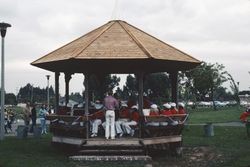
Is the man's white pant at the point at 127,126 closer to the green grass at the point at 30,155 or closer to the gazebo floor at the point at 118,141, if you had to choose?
the gazebo floor at the point at 118,141

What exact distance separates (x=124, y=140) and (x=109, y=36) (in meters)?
4.59

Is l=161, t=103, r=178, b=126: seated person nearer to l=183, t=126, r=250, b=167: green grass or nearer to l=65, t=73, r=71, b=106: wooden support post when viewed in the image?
l=183, t=126, r=250, b=167: green grass

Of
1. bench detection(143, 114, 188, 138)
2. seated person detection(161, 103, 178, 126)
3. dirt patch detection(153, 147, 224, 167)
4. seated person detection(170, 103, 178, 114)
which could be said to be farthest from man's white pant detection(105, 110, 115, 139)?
seated person detection(170, 103, 178, 114)

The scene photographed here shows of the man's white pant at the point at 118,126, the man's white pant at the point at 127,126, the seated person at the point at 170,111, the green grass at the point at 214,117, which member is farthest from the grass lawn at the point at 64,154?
the green grass at the point at 214,117

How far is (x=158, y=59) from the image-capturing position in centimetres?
1850

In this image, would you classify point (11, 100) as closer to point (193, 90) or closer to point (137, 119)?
point (193, 90)

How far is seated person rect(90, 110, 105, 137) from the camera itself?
19172 millimetres

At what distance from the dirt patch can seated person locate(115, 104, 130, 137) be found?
5.36ft

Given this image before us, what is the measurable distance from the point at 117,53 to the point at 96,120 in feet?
8.69

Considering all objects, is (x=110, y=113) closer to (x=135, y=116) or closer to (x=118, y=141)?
(x=135, y=116)

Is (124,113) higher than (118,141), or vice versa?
(124,113)

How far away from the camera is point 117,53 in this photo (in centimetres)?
1869

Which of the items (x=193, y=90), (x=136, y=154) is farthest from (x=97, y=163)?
(x=193, y=90)

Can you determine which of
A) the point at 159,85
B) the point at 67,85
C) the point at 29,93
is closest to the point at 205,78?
the point at 159,85
